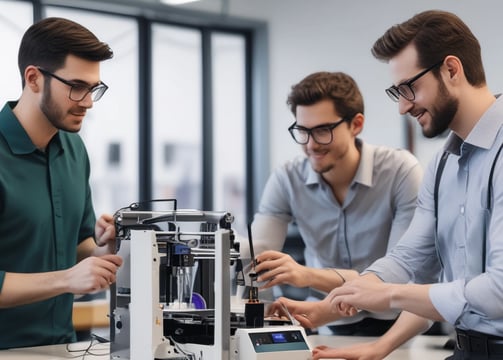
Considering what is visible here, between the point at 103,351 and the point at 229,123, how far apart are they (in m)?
5.10

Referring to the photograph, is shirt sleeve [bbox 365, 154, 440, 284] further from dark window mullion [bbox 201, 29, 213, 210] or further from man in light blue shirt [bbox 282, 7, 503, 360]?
dark window mullion [bbox 201, 29, 213, 210]

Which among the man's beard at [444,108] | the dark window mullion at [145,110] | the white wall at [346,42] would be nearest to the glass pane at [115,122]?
the dark window mullion at [145,110]

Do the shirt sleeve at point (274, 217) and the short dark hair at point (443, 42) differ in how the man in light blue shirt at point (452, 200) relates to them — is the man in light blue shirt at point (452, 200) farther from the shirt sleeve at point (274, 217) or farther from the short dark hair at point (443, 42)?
the shirt sleeve at point (274, 217)

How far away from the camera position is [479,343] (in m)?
1.93

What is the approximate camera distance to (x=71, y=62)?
2.49 m

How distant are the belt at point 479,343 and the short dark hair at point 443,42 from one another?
691 mm

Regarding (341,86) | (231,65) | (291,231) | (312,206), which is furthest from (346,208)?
(231,65)

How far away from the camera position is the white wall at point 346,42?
5051 millimetres

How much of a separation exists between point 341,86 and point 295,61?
12.8ft

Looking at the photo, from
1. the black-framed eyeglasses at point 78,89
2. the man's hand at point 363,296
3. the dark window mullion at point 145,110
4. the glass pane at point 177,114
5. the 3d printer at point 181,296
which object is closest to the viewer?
the 3d printer at point 181,296

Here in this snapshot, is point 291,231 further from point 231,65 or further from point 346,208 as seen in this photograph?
point 231,65

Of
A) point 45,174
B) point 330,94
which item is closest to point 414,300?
point 330,94

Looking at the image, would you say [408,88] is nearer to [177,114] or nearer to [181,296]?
[181,296]

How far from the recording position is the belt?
1.90m
